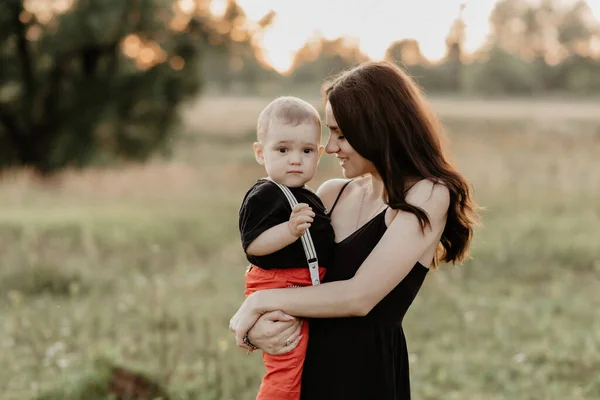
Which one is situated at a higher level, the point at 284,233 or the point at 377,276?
the point at 284,233

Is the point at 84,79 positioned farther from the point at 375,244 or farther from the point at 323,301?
the point at 323,301

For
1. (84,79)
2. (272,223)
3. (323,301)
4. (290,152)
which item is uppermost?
(84,79)

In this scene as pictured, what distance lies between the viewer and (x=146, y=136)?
20.6 m

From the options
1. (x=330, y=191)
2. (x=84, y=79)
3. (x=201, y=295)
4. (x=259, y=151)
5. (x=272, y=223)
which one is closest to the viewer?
(x=272, y=223)

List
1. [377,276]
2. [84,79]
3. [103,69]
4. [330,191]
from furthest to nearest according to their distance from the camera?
1. [103,69]
2. [84,79]
3. [330,191]
4. [377,276]

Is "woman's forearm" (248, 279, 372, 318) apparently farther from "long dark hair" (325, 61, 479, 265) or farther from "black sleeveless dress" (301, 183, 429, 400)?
"long dark hair" (325, 61, 479, 265)

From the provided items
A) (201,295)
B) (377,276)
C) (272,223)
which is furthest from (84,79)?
(377,276)

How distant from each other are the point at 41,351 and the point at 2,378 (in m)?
0.60

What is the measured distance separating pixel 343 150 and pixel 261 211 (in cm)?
35

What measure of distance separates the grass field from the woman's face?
1.18ft

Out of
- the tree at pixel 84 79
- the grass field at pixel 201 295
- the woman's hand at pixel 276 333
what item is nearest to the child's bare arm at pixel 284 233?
the woman's hand at pixel 276 333

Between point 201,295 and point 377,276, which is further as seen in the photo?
point 201,295

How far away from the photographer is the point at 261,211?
2.39 m

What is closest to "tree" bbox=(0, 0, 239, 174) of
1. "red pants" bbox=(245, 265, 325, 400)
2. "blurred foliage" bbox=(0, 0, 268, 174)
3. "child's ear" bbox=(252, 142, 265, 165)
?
"blurred foliage" bbox=(0, 0, 268, 174)
